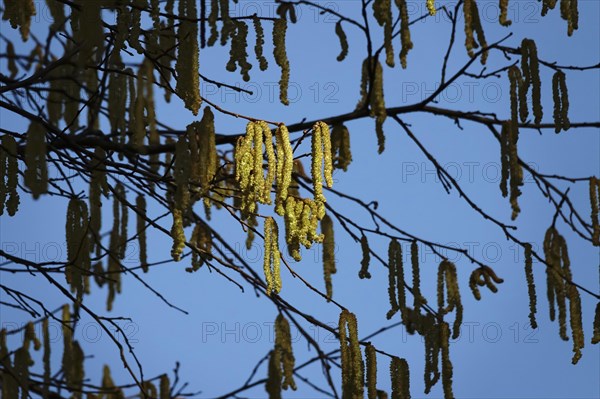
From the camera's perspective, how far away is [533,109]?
4445 mm

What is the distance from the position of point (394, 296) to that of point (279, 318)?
0.59 m

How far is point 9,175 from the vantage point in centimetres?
394

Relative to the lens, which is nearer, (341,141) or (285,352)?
(285,352)

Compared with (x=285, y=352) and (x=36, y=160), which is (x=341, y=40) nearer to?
(x=285, y=352)

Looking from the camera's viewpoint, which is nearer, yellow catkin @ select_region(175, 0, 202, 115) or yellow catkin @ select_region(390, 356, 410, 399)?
yellow catkin @ select_region(175, 0, 202, 115)

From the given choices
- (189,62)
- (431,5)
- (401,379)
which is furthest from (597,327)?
(189,62)

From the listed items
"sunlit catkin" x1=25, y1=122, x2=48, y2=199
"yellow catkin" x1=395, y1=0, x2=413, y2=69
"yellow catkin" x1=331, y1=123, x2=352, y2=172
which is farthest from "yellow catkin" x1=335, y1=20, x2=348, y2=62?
"sunlit catkin" x1=25, y1=122, x2=48, y2=199

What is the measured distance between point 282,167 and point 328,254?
742 mm

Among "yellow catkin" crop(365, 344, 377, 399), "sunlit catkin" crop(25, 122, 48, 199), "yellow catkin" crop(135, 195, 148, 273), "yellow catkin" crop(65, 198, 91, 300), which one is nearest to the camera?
"sunlit catkin" crop(25, 122, 48, 199)

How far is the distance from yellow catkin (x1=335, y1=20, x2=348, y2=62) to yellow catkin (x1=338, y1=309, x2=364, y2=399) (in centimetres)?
125

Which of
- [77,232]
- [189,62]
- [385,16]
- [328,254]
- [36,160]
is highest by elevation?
[385,16]

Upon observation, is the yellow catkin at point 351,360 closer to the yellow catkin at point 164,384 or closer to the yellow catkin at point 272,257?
the yellow catkin at point 272,257

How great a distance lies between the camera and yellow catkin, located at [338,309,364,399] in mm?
4293

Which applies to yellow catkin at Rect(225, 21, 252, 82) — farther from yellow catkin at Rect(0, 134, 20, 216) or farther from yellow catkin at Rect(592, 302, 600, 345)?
yellow catkin at Rect(592, 302, 600, 345)
